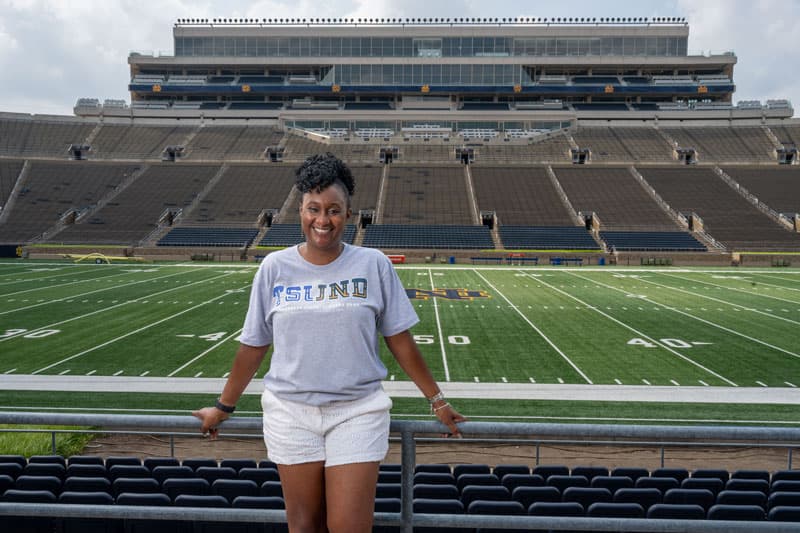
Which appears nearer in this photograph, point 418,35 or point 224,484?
point 224,484

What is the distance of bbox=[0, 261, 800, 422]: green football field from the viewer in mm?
13719

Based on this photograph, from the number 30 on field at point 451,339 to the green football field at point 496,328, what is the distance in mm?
58

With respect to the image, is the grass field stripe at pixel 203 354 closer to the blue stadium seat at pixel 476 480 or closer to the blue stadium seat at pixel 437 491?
the blue stadium seat at pixel 476 480

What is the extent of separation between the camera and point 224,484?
4.97 m

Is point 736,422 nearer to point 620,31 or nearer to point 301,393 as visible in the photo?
point 301,393

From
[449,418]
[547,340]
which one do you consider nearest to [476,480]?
[449,418]

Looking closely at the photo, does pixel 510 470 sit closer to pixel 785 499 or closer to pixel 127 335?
pixel 785 499

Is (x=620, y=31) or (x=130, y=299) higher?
(x=620, y=31)

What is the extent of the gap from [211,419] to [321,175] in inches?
48.6

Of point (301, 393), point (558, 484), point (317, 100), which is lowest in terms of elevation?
point (558, 484)

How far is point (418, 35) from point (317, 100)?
54.5 ft

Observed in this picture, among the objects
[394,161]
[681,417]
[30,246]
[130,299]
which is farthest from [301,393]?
[394,161]

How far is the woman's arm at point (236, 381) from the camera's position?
2.66m

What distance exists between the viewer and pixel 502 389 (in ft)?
40.4
